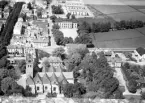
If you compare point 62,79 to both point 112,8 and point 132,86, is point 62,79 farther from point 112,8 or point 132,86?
point 112,8

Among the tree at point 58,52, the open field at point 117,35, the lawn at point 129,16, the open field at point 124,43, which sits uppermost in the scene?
the tree at point 58,52

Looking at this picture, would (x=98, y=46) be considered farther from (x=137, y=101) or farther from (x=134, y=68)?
(x=137, y=101)

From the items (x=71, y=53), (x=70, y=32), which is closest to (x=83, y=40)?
(x=71, y=53)

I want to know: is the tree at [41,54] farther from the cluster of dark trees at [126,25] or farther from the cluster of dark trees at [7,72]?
the cluster of dark trees at [126,25]

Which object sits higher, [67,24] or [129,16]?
[67,24]

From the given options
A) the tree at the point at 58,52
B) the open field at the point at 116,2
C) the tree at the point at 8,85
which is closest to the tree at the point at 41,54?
the tree at the point at 58,52

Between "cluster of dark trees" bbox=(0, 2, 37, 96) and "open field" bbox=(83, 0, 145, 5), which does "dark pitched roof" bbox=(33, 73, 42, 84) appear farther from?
"open field" bbox=(83, 0, 145, 5)

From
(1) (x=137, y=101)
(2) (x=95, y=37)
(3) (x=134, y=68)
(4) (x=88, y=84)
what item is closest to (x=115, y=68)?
(3) (x=134, y=68)

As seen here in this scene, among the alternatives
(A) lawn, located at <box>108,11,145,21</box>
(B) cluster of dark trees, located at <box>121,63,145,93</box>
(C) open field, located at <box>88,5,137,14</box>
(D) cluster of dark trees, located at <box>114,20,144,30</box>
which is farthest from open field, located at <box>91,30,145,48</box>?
(C) open field, located at <box>88,5,137,14</box>
